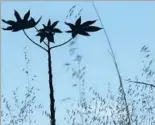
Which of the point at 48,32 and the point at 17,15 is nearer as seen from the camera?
the point at 48,32

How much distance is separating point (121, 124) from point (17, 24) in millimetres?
2316

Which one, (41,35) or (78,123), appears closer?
(41,35)

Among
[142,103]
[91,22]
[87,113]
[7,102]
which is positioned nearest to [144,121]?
[142,103]

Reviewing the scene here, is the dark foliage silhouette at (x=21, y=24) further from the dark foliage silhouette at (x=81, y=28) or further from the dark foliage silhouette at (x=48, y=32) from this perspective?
the dark foliage silhouette at (x=81, y=28)

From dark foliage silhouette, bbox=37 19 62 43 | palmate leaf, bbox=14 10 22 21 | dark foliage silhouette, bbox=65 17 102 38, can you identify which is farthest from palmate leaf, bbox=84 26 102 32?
palmate leaf, bbox=14 10 22 21

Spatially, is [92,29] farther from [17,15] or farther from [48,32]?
[17,15]

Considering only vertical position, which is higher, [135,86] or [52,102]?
[135,86]

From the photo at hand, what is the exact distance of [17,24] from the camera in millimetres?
2432

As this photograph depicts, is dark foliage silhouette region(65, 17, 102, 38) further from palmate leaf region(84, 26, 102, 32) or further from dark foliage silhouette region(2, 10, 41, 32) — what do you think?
dark foliage silhouette region(2, 10, 41, 32)

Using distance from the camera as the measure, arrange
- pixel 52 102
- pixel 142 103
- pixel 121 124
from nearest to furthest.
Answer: pixel 52 102
pixel 121 124
pixel 142 103

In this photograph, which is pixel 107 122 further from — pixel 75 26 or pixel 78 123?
pixel 75 26

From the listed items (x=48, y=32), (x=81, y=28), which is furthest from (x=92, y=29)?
(x=48, y=32)

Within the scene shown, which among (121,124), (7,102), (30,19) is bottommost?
(121,124)

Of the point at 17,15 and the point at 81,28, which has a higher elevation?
the point at 17,15
